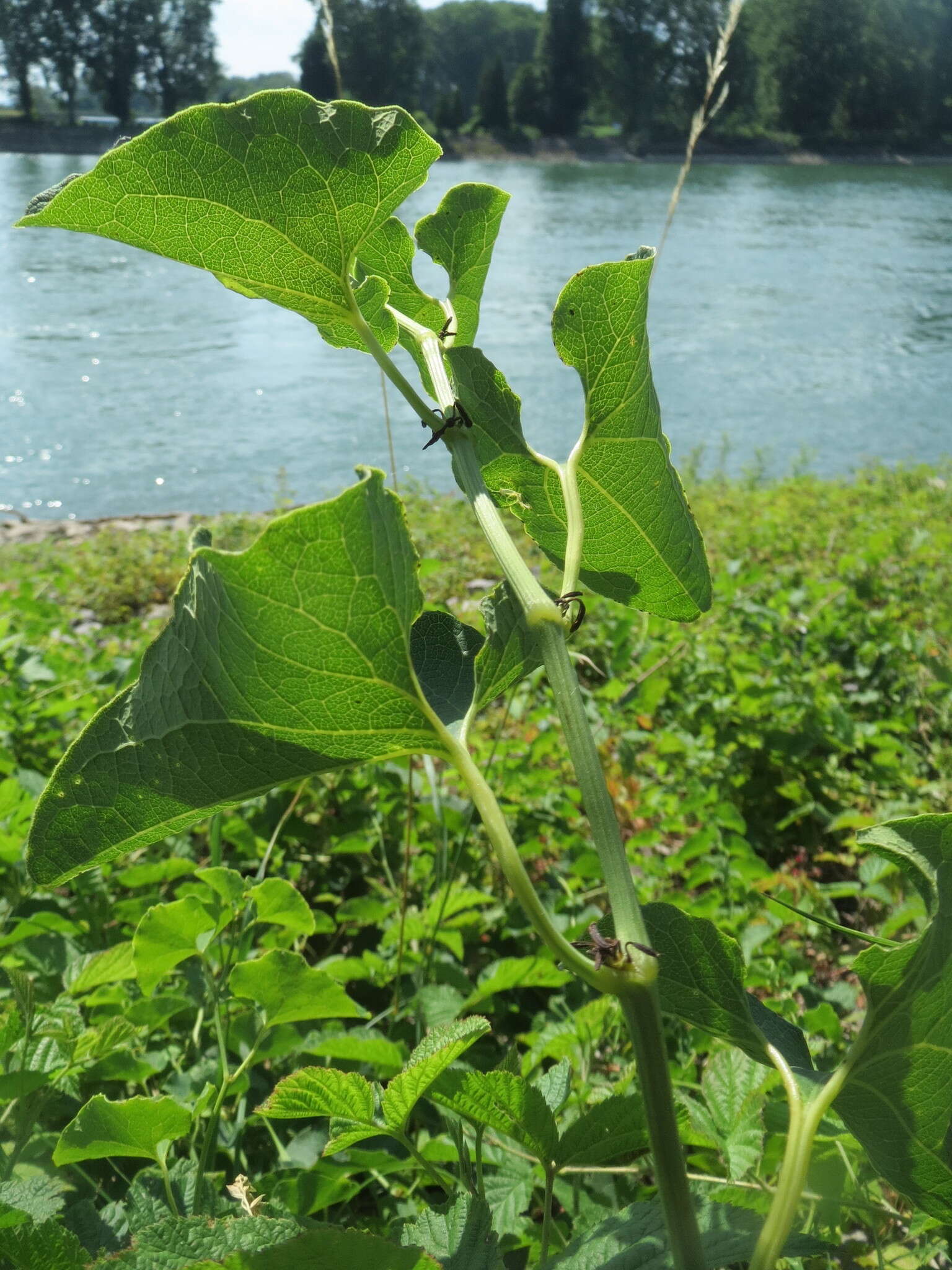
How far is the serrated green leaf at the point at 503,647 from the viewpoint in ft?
1.51

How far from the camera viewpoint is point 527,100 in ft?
115

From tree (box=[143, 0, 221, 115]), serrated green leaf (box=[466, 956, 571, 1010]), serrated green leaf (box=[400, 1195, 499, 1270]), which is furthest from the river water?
tree (box=[143, 0, 221, 115])

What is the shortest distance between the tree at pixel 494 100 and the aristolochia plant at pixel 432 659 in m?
35.4

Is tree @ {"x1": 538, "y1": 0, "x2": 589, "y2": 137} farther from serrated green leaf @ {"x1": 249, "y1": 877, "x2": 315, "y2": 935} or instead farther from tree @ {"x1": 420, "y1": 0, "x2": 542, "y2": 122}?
serrated green leaf @ {"x1": 249, "y1": 877, "x2": 315, "y2": 935}

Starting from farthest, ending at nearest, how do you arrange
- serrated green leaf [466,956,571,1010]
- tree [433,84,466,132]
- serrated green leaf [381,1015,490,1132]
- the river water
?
tree [433,84,466,132] → the river water → serrated green leaf [466,956,571,1010] → serrated green leaf [381,1015,490,1132]

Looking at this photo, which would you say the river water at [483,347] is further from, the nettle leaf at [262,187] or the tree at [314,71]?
the nettle leaf at [262,187]

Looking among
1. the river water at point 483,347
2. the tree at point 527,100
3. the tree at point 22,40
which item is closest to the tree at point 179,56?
Result: the tree at point 22,40

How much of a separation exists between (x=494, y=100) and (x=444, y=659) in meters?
36.0

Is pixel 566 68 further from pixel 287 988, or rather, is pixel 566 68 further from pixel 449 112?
pixel 287 988

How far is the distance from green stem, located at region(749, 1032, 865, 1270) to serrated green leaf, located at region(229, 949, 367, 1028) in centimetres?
37

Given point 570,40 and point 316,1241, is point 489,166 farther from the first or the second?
point 316,1241

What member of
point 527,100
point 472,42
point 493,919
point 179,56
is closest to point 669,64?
point 527,100

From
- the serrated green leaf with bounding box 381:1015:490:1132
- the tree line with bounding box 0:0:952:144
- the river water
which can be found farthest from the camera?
the tree line with bounding box 0:0:952:144

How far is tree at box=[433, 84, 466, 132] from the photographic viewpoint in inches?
1147
